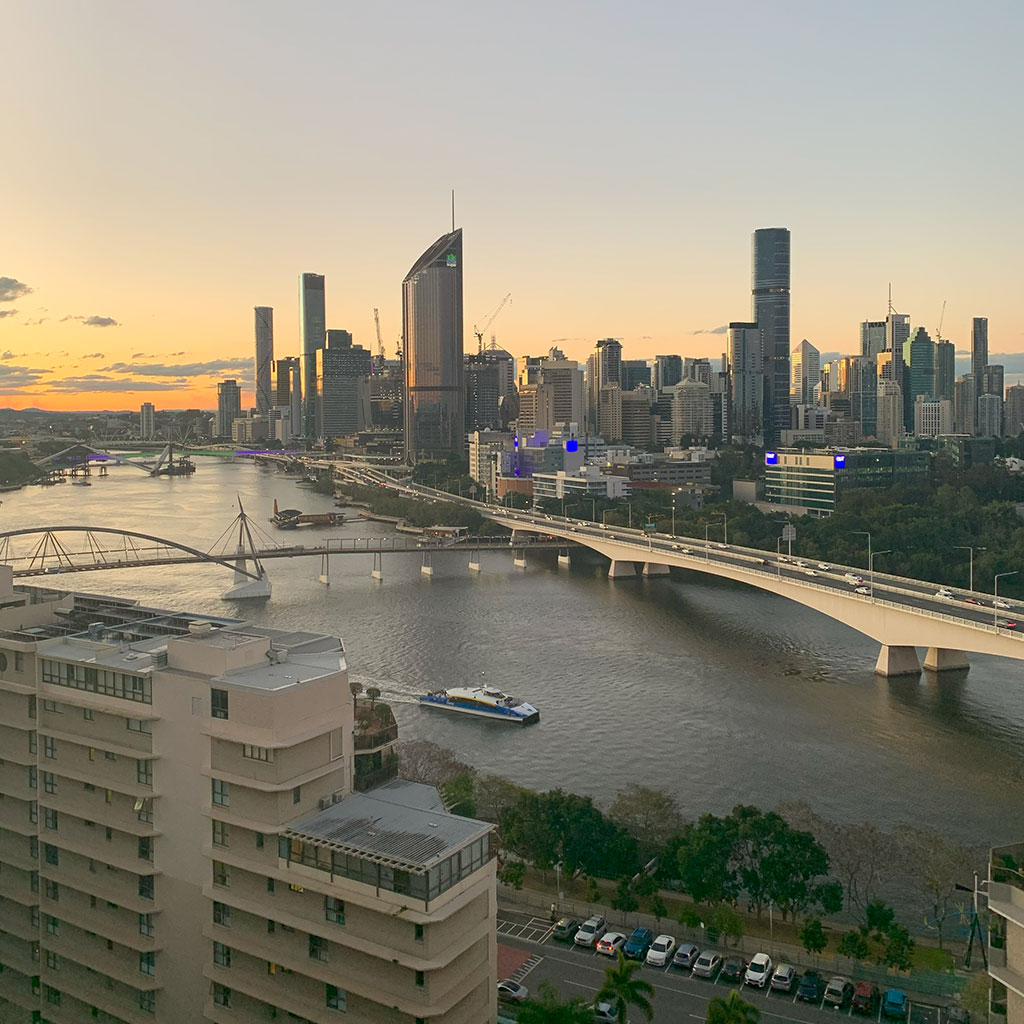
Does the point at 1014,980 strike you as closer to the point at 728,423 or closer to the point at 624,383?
the point at 728,423

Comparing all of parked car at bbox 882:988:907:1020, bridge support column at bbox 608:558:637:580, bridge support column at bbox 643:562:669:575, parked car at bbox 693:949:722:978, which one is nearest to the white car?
parked car at bbox 693:949:722:978

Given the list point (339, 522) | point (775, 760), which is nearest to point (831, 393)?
point (339, 522)

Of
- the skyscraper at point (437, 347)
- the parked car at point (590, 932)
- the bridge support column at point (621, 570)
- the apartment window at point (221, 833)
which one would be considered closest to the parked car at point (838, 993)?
the parked car at point (590, 932)

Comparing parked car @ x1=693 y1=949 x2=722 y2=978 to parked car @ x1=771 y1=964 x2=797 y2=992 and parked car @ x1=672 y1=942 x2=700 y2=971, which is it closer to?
parked car @ x1=672 y1=942 x2=700 y2=971

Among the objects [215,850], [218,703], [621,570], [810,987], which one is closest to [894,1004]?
[810,987]

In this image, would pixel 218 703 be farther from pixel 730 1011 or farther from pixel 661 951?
pixel 661 951

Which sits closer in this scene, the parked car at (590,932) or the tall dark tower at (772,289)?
the parked car at (590,932)

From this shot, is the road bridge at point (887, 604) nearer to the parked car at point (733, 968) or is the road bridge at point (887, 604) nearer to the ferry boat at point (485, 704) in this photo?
the ferry boat at point (485, 704)

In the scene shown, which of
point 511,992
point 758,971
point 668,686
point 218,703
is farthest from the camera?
point 668,686
